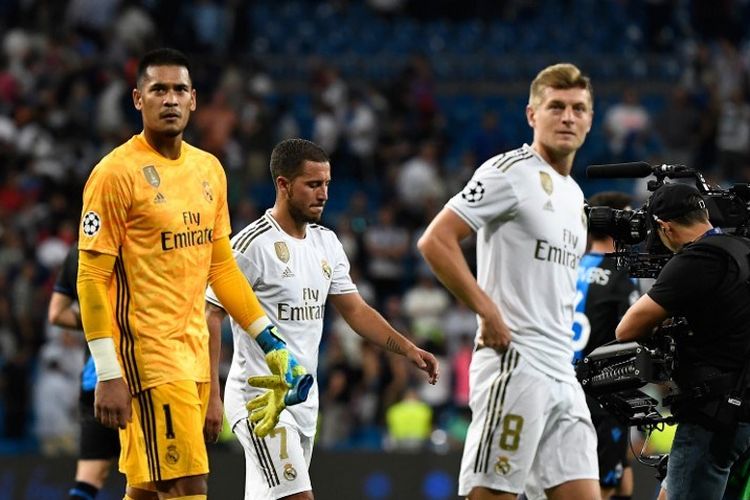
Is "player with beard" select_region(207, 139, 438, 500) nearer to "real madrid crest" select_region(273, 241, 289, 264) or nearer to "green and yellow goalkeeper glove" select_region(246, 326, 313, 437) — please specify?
"real madrid crest" select_region(273, 241, 289, 264)

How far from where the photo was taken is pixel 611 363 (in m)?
6.93

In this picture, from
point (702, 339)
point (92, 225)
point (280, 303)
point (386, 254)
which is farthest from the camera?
point (386, 254)

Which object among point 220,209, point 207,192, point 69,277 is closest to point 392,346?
point 220,209

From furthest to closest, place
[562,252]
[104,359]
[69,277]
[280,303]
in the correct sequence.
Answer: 1. [69,277]
2. [280,303]
3. [562,252]
4. [104,359]

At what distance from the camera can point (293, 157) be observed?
7.20 metres

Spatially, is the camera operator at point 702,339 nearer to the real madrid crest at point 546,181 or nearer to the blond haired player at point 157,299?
the real madrid crest at point 546,181

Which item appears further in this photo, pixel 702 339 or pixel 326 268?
pixel 326 268

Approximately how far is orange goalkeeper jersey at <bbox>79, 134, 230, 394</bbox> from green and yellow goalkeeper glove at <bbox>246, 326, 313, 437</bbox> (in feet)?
0.99

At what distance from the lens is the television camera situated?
683cm

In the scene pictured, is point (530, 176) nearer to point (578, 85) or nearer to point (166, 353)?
point (578, 85)

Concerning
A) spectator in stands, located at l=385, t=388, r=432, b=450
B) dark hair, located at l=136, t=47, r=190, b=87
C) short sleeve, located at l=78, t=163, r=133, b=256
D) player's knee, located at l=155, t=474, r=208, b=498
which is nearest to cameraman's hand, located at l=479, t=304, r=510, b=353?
player's knee, located at l=155, t=474, r=208, b=498

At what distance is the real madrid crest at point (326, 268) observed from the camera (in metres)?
7.27

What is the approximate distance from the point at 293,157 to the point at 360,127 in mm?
11815

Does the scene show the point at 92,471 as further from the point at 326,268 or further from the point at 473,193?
the point at 473,193
